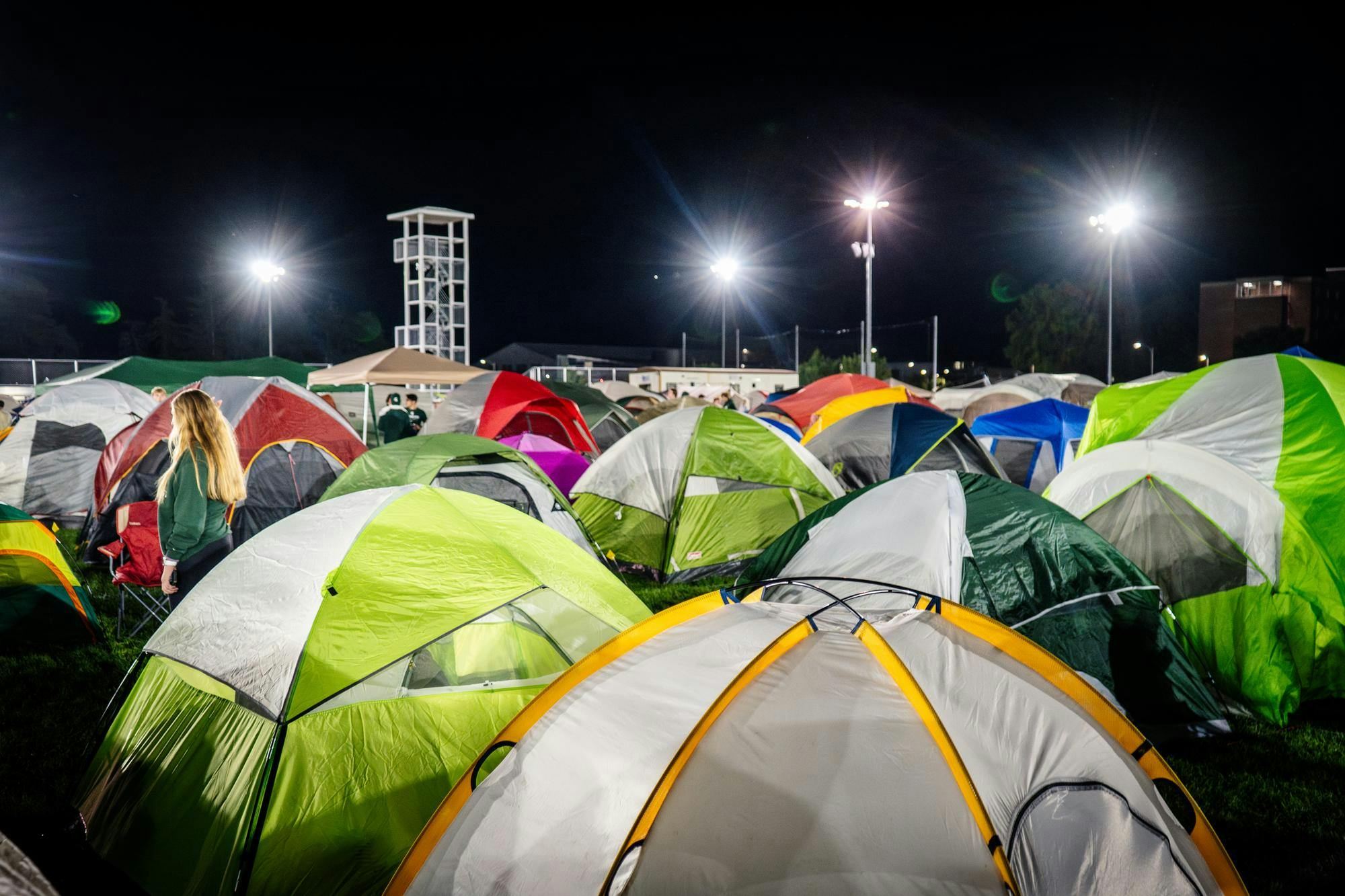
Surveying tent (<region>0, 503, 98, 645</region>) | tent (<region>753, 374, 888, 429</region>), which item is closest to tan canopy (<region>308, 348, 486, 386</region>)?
tent (<region>753, 374, 888, 429</region>)

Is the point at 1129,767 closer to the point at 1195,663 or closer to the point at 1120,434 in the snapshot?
the point at 1195,663

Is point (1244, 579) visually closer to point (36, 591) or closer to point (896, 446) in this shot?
point (896, 446)

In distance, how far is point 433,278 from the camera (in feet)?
120

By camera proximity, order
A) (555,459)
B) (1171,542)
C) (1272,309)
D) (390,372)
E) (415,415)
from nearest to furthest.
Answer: (1171,542)
(555,459)
(415,415)
(390,372)
(1272,309)

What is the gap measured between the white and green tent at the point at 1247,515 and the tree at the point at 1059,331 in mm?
51668

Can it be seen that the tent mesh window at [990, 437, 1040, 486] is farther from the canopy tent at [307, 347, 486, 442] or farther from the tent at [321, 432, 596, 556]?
the canopy tent at [307, 347, 486, 442]

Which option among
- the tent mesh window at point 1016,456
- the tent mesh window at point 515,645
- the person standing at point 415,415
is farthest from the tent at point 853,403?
the tent mesh window at point 515,645

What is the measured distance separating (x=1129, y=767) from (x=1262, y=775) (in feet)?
7.02

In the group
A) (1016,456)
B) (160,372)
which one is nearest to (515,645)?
(1016,456)

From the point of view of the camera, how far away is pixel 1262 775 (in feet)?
13.9

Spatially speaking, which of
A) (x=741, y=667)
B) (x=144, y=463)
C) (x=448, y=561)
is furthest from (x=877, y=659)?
(x=144, y=463)

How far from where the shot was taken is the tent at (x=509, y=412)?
42.8 ft

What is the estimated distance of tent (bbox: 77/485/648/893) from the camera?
3.20 m

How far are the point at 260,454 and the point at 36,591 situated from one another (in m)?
2.92
